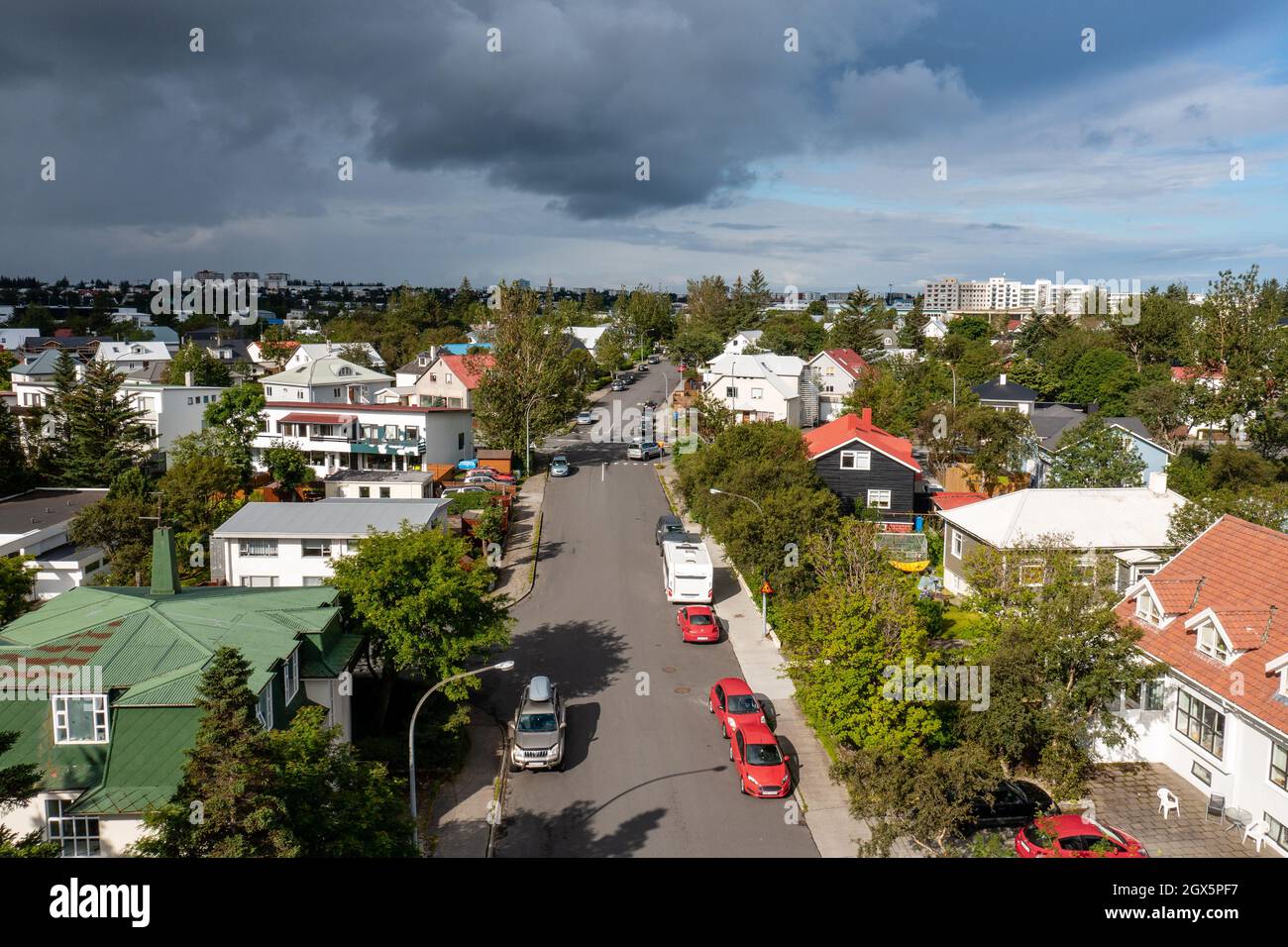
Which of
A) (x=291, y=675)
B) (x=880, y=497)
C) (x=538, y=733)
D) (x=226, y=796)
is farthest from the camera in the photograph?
(x=880, y=497)

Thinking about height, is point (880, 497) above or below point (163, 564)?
below

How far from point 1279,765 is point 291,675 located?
2091cm

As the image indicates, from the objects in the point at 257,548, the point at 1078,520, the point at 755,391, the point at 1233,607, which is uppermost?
the point at 755,391

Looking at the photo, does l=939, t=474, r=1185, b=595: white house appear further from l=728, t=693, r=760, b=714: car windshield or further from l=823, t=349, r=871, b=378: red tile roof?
l=823, t=349, r=871, b=378: red tile roof

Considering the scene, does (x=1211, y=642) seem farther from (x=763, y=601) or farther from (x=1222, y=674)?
(x=763, y=601)

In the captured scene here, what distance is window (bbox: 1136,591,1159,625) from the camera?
23500 mm

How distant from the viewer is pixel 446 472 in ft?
171

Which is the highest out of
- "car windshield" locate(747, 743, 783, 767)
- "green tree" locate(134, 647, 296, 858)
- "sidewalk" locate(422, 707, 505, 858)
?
"green tree" locate(134, 647, 296, 858)

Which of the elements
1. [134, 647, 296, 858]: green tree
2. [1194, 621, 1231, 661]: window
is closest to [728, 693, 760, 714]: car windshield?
[1194, 621, 1231, 661]: window

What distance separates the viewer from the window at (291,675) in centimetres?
1906

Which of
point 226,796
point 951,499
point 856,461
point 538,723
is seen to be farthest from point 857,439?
point 226,796

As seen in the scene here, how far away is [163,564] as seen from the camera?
74.8 ft

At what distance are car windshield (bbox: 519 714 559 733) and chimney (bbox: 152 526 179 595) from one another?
9517mm

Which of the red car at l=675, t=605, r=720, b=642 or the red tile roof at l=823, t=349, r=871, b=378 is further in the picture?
the red tile roof at l=823, t=349, r=871, b=378
